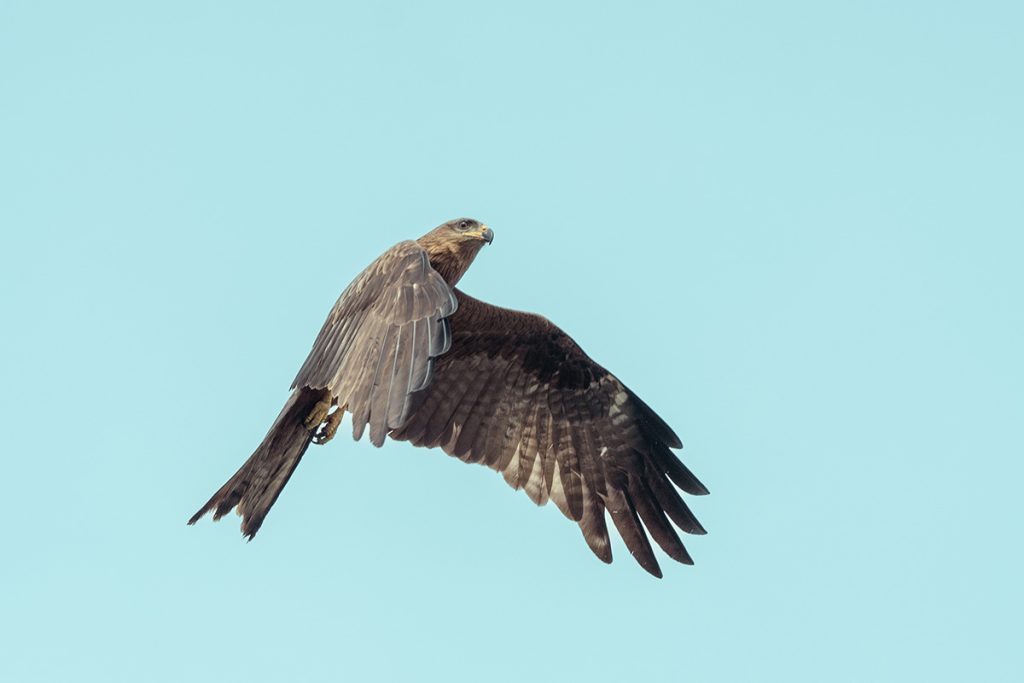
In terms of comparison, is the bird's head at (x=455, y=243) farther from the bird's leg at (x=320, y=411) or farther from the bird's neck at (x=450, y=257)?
the bird's leg at (x=320, y=411)

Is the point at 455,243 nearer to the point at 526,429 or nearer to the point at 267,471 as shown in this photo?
the point at 526,429

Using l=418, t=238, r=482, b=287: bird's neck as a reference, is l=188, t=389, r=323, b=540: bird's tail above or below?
below

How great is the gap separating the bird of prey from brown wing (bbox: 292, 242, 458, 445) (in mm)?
529

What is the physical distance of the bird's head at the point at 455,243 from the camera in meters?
13.7

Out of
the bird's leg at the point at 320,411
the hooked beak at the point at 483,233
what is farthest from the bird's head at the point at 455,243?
the bird's leg at the point at 320,411

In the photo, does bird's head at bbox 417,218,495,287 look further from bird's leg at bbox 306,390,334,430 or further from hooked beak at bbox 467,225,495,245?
bird's leg at bbox 306,390,334,430

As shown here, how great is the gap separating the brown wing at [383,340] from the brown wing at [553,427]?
1917 mm

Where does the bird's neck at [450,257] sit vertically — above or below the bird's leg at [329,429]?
above

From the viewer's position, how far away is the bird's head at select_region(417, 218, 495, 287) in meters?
13.7

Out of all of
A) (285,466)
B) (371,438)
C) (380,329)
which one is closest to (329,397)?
(285,466)

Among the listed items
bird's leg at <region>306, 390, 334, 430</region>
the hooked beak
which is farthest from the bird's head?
bird's leg at <region>306, 390, 334, 430</region>

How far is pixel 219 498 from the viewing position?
42.0 ft

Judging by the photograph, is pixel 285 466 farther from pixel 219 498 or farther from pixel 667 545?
pixel 667 545

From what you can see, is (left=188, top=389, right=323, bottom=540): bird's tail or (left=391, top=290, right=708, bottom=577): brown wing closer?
(left=188, top=389, right=323, bottom=540): bird's tail
